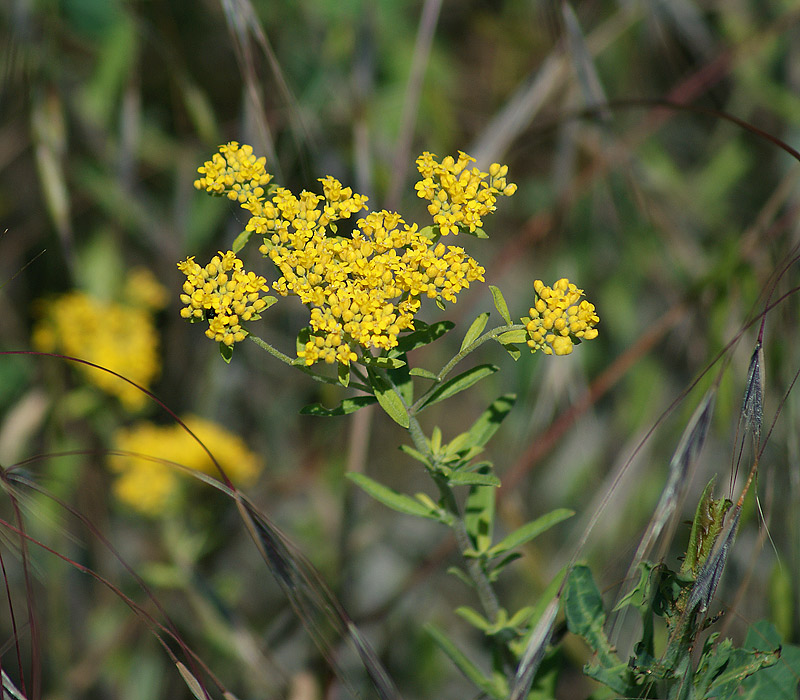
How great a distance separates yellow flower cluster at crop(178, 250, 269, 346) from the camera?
3.49 ft

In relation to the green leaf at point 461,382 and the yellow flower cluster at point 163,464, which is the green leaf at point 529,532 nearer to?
the green leaf at point 461,382

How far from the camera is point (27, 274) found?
9.80 feet

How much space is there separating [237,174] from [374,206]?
1.16 m

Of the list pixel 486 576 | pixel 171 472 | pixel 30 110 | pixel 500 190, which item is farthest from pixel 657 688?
pixel 30 110

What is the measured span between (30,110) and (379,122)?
4.03 ft

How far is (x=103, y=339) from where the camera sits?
2.56m

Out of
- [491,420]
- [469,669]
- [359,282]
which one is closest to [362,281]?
[359,282]

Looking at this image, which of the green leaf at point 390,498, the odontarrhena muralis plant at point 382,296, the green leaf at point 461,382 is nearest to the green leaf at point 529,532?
the odontarrhena muralis plant at point 382,296

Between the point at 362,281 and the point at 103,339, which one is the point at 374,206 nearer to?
the point at 103,339

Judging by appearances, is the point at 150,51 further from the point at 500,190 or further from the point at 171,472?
the point at 500,190

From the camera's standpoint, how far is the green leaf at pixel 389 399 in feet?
3.51

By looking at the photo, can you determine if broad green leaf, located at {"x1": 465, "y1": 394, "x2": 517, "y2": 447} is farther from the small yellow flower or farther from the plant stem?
the small yellow flower

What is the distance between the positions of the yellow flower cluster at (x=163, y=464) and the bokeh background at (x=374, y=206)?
0.15 feet

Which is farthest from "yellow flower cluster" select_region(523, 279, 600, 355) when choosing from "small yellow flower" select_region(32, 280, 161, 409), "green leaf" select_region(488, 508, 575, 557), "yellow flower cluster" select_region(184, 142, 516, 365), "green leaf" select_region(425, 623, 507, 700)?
"small yellow flower" select_region(32, 280, 161, 409)
